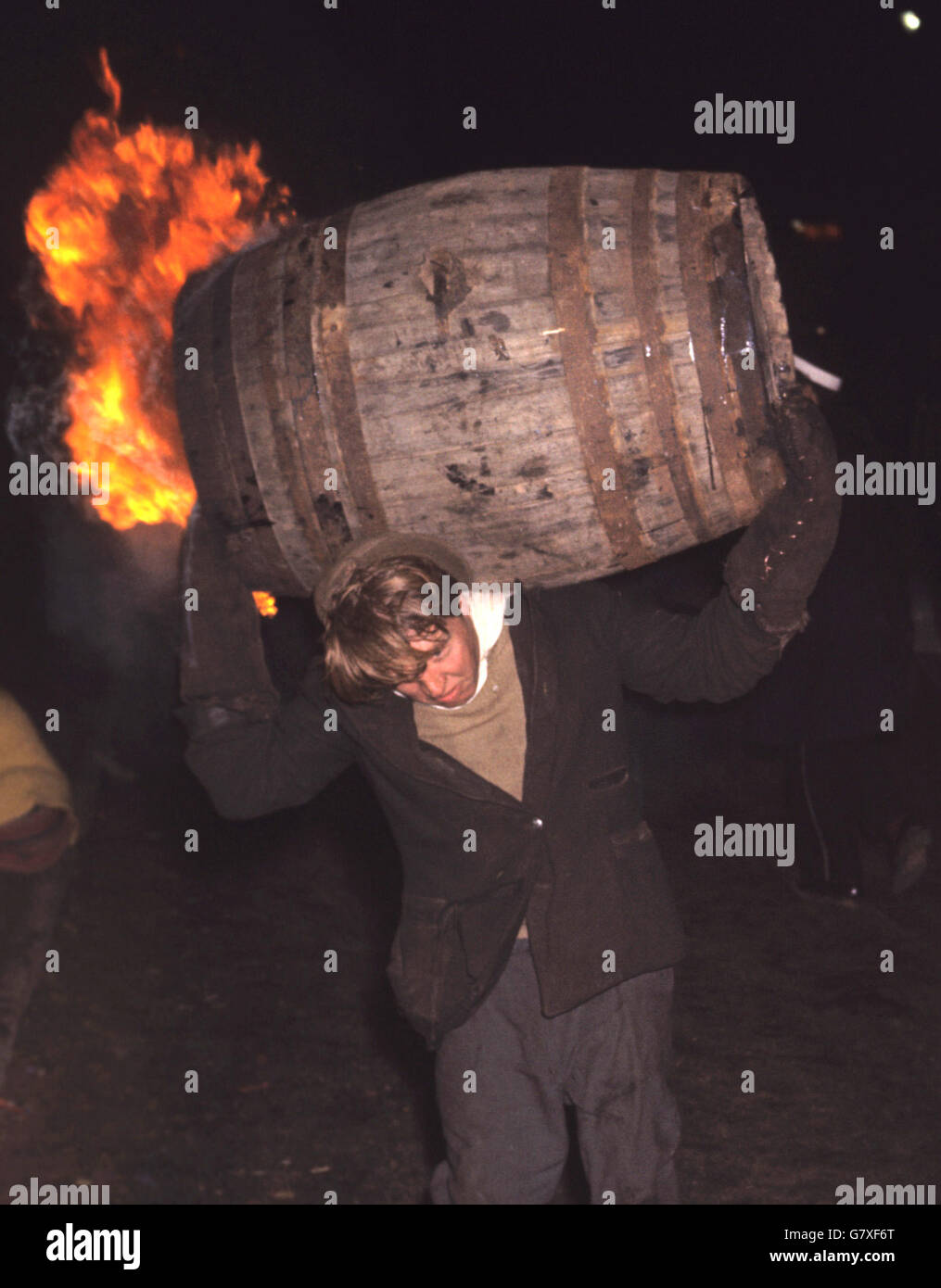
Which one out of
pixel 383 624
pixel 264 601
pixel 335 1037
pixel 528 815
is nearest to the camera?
pixel 383 624

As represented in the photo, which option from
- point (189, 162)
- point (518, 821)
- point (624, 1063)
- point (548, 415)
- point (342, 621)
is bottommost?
point (624, 1063)

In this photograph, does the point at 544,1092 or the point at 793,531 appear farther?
the point at 544,1092

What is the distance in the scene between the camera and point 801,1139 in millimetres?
4133

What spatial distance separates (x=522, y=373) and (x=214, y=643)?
1.00 meters

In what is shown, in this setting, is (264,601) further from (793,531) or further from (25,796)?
(793,531)

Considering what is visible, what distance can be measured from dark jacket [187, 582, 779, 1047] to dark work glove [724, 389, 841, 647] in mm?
73

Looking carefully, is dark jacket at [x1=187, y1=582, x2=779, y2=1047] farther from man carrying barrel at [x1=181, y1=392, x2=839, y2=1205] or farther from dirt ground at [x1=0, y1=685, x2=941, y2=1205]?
dirt ground at [x1=0, y1=685, x2=941, y2=1205]

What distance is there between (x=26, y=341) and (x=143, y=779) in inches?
134

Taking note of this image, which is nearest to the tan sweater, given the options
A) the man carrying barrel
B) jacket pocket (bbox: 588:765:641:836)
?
the man carrying barrel

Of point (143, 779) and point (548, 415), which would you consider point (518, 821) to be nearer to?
point (548, 415)

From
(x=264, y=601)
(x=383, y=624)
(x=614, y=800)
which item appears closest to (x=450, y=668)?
(x=383, y=624)

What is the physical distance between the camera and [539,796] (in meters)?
2.72

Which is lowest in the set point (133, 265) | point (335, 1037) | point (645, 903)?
point (335, 1037)

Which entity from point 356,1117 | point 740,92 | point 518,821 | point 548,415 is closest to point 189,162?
point 548,415
